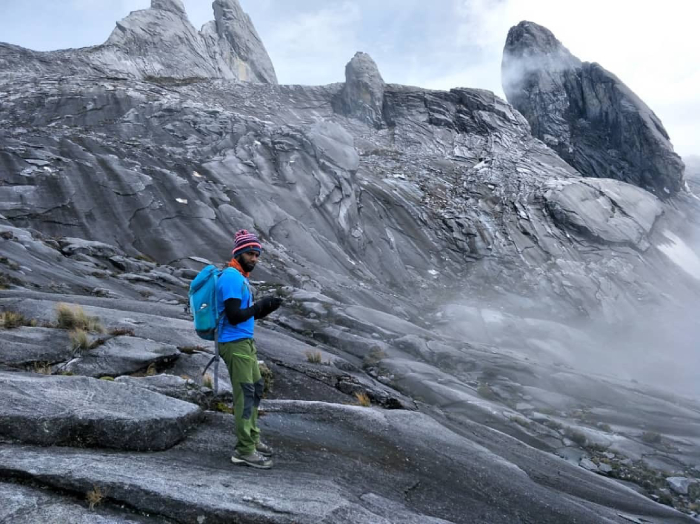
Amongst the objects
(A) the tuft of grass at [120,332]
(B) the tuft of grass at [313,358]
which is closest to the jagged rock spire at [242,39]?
(B) the tuft of grass at [313,358]

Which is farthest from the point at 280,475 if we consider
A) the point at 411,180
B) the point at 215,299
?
the point at 411,180

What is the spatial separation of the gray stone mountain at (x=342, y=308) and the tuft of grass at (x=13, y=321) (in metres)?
0.24

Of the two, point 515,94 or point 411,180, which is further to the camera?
point 515,94

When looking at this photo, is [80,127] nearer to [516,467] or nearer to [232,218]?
[232,218]

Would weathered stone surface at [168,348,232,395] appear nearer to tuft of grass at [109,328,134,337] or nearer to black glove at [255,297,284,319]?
tuft of grass at [109,328,134,337]

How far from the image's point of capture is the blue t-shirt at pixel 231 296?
5324mm

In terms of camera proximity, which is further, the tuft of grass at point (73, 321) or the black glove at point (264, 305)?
the tuft of grass at point (73, 321)

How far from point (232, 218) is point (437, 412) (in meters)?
17.9

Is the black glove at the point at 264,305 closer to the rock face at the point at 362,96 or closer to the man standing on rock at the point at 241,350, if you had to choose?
the man standing on rock at the point at 241,350

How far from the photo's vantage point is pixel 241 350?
5.44 metres

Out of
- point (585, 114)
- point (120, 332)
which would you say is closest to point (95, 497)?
point (120, 332)

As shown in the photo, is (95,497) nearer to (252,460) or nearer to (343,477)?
(252,460)

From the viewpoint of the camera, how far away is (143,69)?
180ft

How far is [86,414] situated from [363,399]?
17.3 ft
